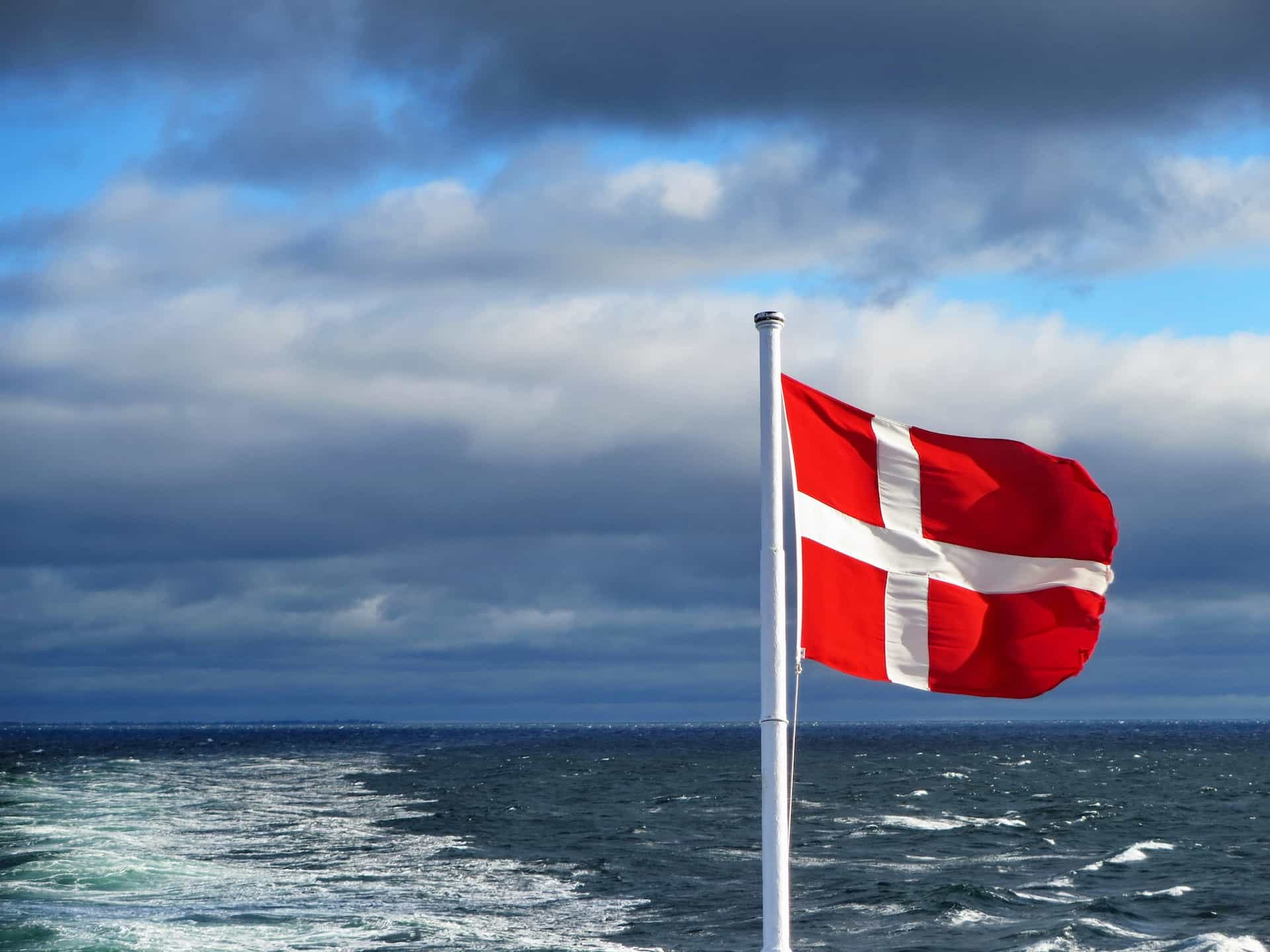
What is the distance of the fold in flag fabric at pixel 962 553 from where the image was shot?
1071 centimetres

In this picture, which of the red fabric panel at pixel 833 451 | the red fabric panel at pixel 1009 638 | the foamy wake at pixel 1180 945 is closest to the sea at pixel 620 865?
the foamy wake at pixel 1180 945

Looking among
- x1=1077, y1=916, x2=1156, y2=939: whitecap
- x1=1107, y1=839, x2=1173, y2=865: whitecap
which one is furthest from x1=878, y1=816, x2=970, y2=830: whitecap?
x1=1077, y1=916, x2=1156, y2=939: whitecap

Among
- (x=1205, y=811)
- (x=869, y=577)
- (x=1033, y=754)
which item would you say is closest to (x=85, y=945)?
(x=869, y=577)

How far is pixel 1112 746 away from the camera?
174 metres

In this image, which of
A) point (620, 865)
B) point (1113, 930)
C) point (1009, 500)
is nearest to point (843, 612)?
point (1009, 500)

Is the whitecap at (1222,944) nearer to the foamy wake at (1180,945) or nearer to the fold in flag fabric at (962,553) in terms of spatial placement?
the foamy wake at (1180,945)

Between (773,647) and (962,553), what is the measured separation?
2.08 m

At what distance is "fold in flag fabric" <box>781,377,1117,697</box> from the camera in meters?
10.7

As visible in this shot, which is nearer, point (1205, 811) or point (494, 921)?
point (494, 921)

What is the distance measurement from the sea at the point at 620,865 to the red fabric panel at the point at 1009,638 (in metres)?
18.0

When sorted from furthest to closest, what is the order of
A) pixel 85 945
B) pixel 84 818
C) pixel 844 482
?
1. pixel 84 818
2. pixel 85 945
3. pixel 844 482

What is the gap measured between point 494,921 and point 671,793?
152 feet

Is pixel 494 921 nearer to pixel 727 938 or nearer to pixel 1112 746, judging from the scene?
pixel 727 938

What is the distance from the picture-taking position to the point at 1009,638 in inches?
429
